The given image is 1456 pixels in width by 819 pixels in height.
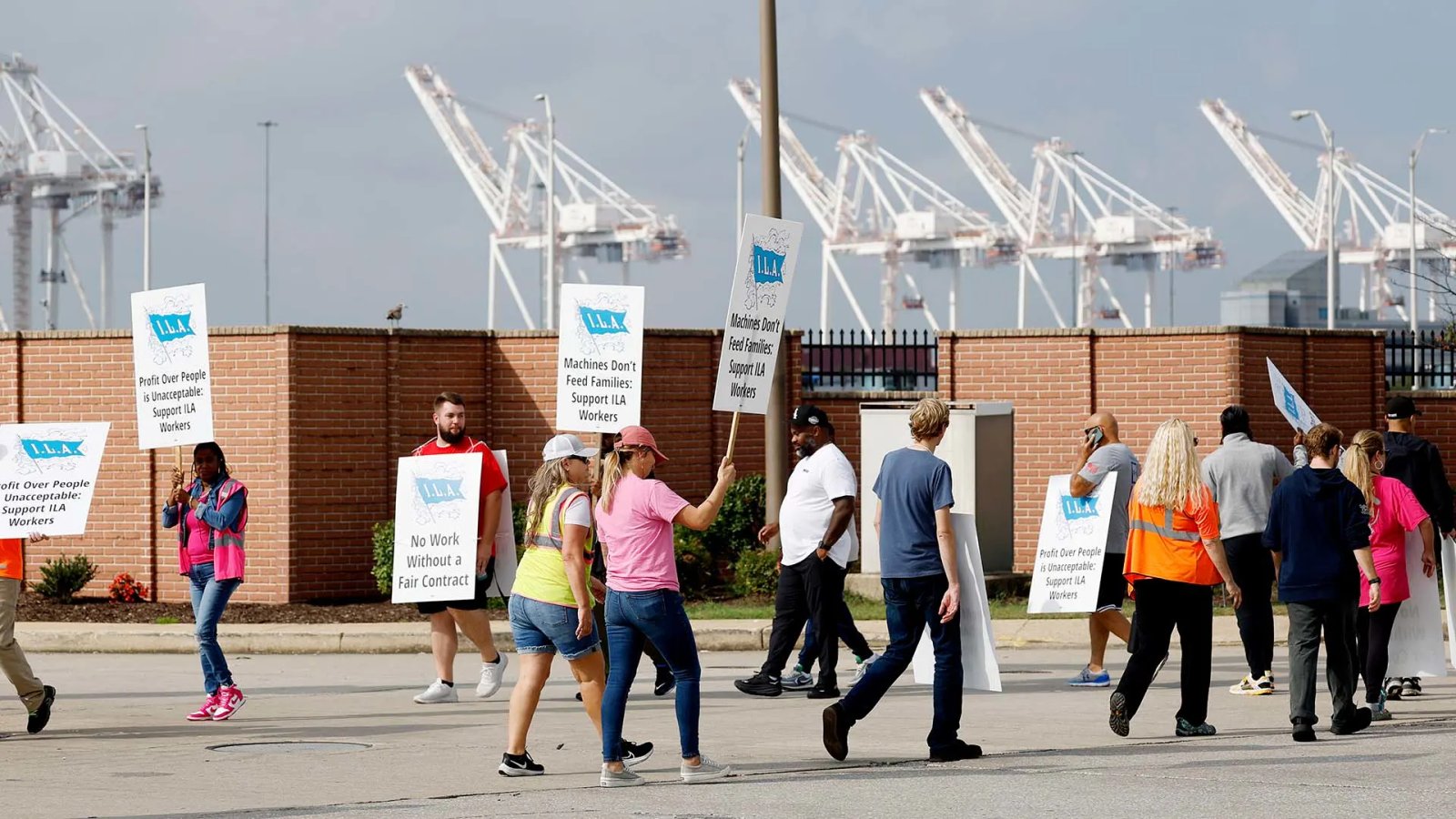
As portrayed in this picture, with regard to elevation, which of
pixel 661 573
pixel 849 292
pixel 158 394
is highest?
pixel 849 292

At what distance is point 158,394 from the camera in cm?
1252

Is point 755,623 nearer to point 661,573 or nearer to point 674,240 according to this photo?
point 661,573

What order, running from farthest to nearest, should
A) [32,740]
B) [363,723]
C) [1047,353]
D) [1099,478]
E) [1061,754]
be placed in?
[1047,353] < [1099,478] < [363,723] < [32,740] < [1061,754]

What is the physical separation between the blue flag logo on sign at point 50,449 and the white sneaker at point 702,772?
4964 millimetres

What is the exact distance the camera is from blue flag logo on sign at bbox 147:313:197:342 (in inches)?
488

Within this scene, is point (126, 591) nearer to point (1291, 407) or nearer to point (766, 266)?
point (766, 266)

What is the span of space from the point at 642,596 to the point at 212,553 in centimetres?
364

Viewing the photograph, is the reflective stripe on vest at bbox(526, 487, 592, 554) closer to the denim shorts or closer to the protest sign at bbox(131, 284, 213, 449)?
the denim shorts

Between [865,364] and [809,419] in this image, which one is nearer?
[809,419]

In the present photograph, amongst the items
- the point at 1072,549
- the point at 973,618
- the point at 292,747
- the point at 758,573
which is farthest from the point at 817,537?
the point at 758,573

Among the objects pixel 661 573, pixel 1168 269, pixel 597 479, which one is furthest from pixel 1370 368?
pixel 1168 269

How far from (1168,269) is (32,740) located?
175330mm

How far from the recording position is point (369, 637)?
51.4 ft

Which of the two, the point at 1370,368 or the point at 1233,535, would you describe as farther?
the point at 1370,368
